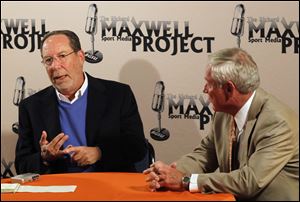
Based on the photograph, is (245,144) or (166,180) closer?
(166,180)

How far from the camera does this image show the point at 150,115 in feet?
12.6

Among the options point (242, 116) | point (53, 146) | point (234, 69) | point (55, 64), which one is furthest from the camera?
point (55, 64)

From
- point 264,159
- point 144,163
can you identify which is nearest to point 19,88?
point 144,163

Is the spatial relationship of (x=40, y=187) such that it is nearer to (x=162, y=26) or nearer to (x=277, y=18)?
(x=162, y=26)

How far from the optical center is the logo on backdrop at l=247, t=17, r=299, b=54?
11.9ft

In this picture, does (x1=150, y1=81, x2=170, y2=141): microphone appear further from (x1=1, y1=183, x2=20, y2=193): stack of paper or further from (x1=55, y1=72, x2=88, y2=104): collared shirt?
(x1=1, y1=183, x2=20, y2=193): stack of paper

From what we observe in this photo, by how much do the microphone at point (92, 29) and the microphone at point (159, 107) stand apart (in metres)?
0.45

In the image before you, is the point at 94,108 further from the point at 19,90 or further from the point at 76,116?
the point at 19,90

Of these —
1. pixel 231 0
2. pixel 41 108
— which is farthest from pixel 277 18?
pixel 41 108

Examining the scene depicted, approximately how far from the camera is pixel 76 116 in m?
3.35

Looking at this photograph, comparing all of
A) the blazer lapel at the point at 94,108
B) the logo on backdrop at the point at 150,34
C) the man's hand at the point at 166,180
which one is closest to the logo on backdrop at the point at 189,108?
the logo on backdrop at the point at 150,34

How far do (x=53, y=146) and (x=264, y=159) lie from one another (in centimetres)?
116

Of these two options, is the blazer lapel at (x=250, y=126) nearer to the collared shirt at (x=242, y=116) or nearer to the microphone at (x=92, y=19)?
the collared shirt at (x=242, y=116)

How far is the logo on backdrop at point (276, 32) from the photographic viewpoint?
11.9 ft
